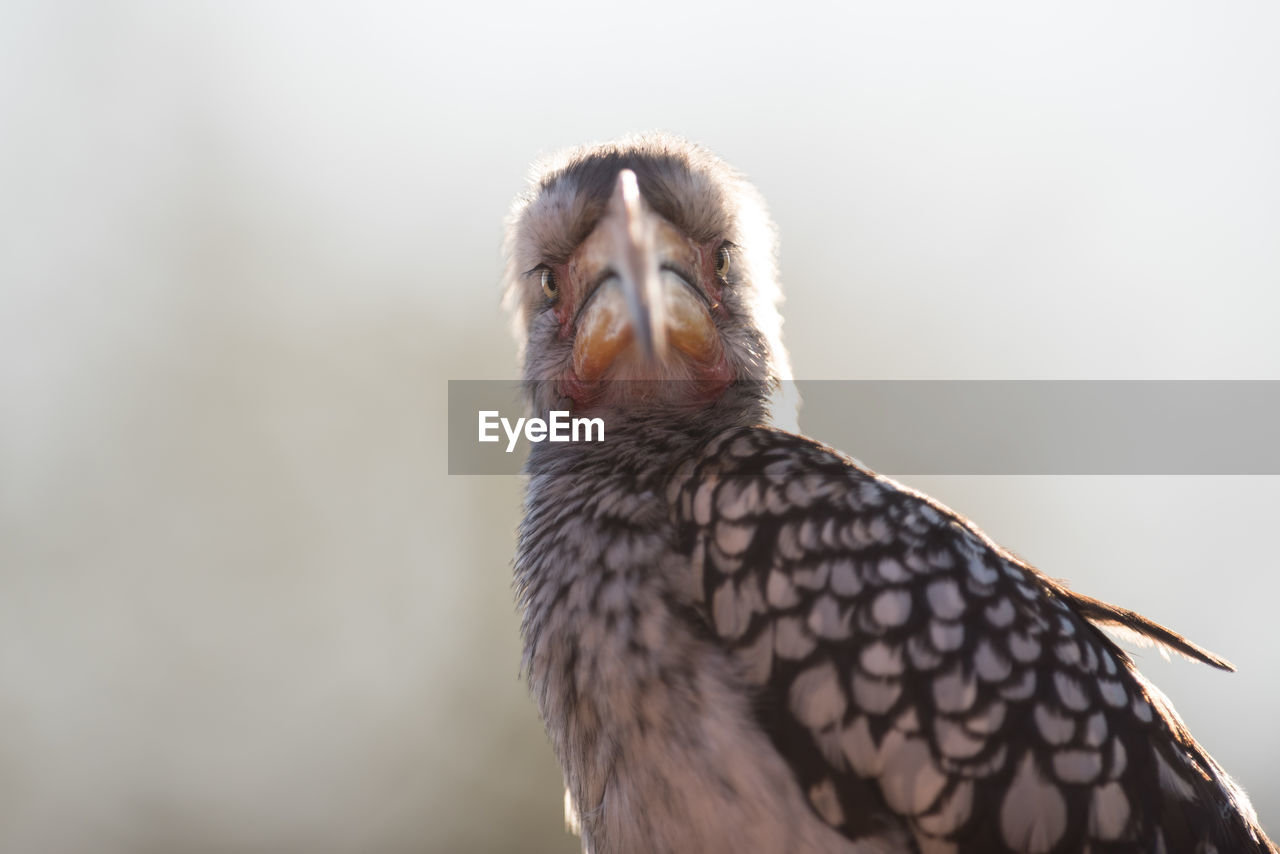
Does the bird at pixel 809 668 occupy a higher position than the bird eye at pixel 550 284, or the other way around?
the bird eye at pixel 550 284

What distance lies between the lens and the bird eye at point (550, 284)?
9.38ft

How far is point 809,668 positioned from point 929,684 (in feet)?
0.75

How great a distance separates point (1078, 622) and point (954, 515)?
13.4 inches

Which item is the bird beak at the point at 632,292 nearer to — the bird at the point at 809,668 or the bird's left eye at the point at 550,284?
the bird at the point at 809,668

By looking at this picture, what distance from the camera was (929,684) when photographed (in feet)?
6.14

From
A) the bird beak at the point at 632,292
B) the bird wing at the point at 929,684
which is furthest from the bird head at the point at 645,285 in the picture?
the bird wing at the point at 929,684

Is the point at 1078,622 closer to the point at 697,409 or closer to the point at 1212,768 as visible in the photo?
the point at 1212,768

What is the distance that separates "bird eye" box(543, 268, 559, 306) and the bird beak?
221 mm

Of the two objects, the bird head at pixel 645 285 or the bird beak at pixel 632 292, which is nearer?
the bird beak at pixel 632 292

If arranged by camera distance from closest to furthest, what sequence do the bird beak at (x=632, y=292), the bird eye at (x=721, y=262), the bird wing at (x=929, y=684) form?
the bird wing at (x=929, y=684)
the bird beak at (x=632, y=292)
the bird eye at (x=721, y=262)

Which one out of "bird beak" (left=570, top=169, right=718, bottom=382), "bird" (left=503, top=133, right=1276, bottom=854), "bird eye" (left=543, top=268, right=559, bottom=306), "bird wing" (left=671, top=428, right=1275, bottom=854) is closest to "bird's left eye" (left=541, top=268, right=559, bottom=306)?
"bird eye" (left=543, top=268, right=559, bottom=306)

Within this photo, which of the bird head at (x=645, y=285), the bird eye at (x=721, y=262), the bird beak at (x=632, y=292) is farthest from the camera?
the bird eye at (x=721, y=262)

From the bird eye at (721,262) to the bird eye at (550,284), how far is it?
475 mm

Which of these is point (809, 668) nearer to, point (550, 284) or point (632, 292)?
point (632, 292)
